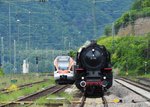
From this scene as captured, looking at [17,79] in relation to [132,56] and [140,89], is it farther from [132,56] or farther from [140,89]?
[132,56]

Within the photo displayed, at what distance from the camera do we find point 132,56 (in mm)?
99500

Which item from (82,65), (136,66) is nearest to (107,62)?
(82,65)

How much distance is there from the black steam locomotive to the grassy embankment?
194 feet

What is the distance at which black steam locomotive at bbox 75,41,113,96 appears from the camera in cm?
2850

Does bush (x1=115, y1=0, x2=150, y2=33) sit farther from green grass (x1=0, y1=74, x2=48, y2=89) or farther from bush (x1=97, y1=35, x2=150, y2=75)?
green grass (x1=0, y1=74, x2=48, y2=89)

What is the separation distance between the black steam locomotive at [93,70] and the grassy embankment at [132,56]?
59.1 m

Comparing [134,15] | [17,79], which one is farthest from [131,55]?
[17,79]

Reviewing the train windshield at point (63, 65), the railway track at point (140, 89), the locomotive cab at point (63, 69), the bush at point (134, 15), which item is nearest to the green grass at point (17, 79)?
the locomotive cab at point (63, 69)

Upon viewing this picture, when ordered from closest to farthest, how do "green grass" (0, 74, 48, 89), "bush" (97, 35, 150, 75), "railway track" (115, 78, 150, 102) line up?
"railway track" (115, 78, 150, 102) → "green grass" (0, 74, 48, 89) → "bush" (97, 35, 150, 75)

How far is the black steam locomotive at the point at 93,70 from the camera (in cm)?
2850

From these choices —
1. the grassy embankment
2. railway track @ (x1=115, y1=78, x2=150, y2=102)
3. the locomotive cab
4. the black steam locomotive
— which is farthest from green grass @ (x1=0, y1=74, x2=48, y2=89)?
the grassy embankment

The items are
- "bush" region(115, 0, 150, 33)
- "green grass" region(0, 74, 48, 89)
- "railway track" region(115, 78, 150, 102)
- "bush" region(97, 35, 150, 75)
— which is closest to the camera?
"railway track" region(115, 78, 150, 102)

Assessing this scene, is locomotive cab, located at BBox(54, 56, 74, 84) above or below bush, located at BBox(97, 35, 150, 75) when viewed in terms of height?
below

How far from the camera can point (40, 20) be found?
350 feet
